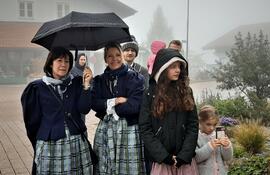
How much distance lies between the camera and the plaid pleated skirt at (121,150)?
317cm

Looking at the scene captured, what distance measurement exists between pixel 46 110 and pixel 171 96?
1.03m

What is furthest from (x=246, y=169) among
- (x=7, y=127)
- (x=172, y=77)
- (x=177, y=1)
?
(x=177, y=1)

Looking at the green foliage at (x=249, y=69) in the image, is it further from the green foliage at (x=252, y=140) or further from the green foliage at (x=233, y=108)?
the green foliage at (x=252, y=140)

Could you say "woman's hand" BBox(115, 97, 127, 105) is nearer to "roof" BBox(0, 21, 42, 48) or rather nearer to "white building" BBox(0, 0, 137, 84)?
"white building" BBox(0, 0, 137, 84)

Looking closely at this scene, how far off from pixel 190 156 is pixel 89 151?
2.89 feet

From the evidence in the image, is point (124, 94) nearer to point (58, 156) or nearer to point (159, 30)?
point (58, 156)

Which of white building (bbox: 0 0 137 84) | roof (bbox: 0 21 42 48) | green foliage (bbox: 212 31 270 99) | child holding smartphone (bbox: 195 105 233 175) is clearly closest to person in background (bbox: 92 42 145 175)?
child holding smartphone (bbox: 195 105 233 175)

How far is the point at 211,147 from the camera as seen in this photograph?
121 inches

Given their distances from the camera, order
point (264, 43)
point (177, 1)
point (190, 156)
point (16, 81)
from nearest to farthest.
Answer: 1. point (190, 156)
2. point (264, 43)
3. point (16, 81)
4. point (177, 1)

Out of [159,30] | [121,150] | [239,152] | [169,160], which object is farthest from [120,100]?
[159,30]

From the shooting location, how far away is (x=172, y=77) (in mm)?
3045

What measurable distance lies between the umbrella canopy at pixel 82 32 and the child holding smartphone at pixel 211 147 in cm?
106

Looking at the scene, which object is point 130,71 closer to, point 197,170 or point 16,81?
point 197,170

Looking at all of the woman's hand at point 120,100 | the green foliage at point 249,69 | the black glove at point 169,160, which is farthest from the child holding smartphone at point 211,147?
the green foliage at point 249,69
